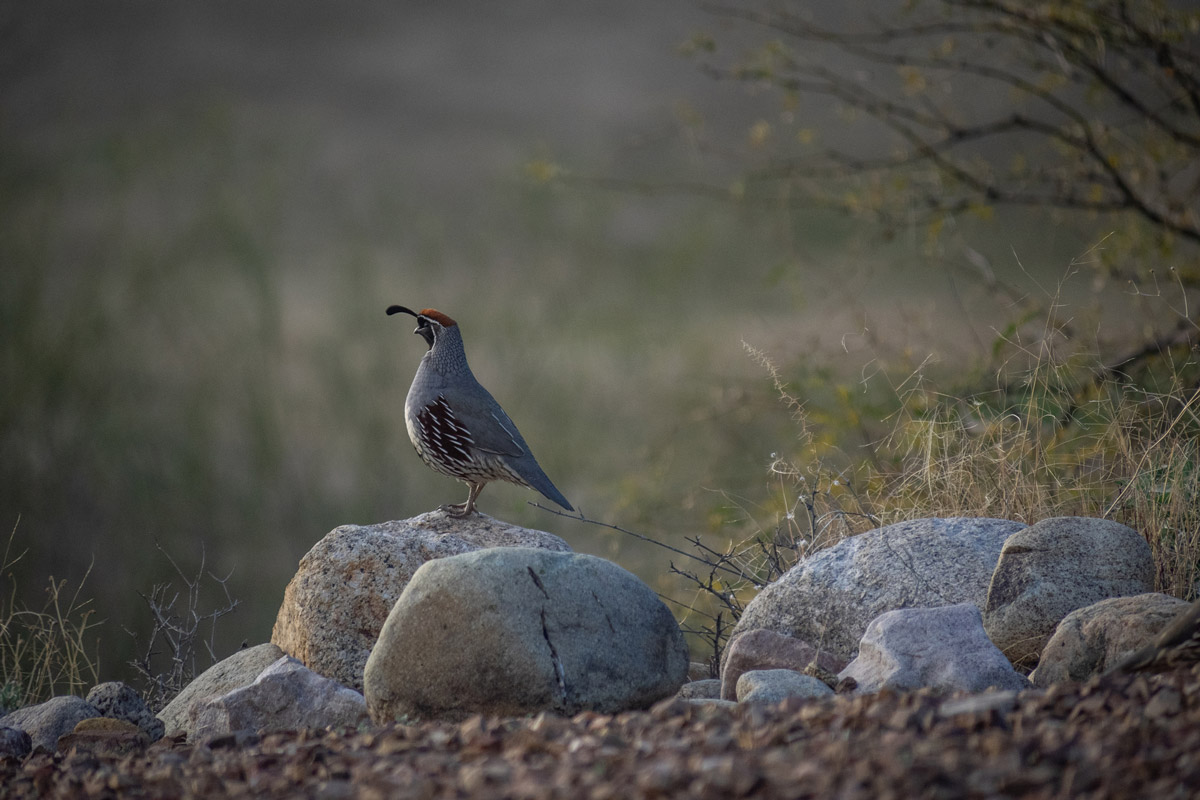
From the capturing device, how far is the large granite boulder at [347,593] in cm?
486

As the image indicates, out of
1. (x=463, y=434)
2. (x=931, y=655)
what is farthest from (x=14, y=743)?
(x=931, y=655)

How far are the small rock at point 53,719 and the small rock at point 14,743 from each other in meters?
0.20

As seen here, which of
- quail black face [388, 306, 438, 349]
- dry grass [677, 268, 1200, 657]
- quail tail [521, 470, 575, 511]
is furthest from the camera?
quail black face [388, 306, 438, 349]

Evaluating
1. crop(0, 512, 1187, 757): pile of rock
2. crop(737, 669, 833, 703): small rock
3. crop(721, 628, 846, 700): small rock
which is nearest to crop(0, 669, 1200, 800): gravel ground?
crop(737, 669, 833, 703): small rock

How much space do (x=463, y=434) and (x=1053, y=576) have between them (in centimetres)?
295

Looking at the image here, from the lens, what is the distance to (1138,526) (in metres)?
5.21

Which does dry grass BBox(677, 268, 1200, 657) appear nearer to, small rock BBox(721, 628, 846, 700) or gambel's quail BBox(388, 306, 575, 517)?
small rock BBox(721, 628, 846, 700)

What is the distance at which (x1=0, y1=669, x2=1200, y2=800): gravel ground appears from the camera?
243 centimetres

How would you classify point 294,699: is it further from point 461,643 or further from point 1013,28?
point 1013,28

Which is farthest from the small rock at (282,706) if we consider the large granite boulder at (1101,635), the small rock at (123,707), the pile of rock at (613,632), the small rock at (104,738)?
the large granite boulder at (1101,635)

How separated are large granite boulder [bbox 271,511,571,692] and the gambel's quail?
2.10 feet

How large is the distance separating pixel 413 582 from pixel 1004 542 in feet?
8.44

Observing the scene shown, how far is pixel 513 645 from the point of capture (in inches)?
149

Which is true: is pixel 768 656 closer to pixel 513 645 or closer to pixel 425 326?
pixel 513 645
